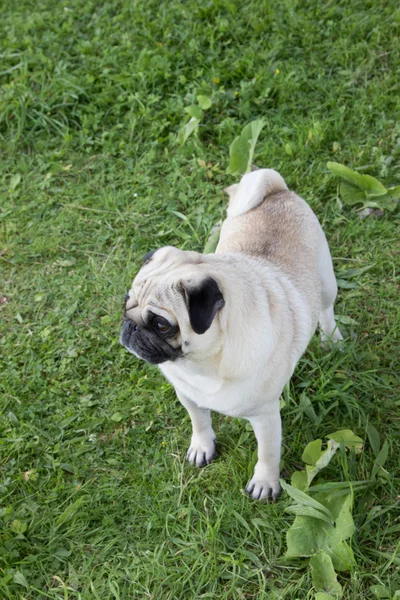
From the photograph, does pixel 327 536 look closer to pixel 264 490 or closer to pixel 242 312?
pixel 264 490

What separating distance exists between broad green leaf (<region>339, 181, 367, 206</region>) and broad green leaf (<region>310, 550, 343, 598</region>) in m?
2.79

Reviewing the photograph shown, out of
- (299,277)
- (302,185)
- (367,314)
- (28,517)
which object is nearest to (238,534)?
(28,517)

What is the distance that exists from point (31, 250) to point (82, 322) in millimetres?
909

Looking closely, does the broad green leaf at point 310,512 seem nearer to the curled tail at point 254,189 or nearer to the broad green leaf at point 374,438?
the broad green leaf at point 374,438

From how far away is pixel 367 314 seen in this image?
459cm

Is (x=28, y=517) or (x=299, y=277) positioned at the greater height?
(x=299, y=277)

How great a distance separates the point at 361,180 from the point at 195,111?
1.58m

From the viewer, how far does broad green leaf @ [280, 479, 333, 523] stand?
3.38 metres

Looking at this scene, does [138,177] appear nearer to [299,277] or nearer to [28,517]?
[299,277]

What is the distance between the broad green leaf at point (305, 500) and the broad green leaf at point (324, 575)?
200 millimetres

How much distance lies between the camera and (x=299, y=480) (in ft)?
11.9

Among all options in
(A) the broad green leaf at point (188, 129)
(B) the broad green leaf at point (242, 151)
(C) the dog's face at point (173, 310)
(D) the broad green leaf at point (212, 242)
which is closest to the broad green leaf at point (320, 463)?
(C) the dog's face at point (173, 310)

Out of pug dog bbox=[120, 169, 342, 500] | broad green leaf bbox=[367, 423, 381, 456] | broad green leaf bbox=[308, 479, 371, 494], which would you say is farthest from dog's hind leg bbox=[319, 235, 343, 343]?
broad green leaf bbox=[308, 479, 371, 494]

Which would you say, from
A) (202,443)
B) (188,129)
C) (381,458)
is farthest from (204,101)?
(381,458)
